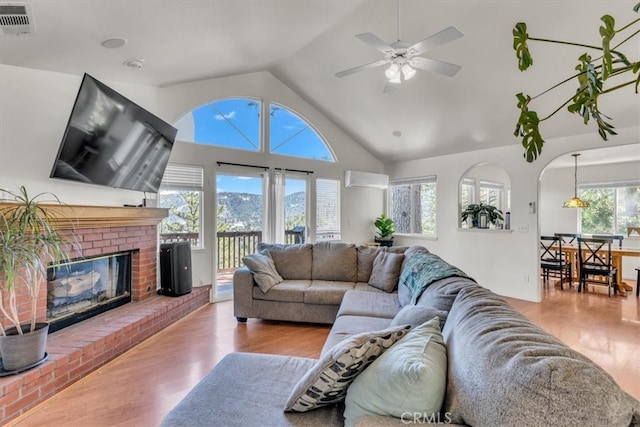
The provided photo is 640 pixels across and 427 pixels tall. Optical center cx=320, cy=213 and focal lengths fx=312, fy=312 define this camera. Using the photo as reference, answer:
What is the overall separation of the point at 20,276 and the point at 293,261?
8.41 ft

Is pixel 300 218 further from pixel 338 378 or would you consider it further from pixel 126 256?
pixel 338 378

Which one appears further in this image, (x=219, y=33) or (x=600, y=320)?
(x=600, y=320)

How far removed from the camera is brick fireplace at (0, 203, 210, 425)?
2062 millimetres

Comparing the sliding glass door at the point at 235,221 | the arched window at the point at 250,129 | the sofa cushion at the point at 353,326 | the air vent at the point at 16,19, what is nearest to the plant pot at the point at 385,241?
the arched window at the point at 250,129

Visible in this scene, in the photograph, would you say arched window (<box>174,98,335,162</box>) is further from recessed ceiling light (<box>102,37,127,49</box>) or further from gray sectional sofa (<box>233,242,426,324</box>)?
gray sectional sofa (<box>233,242,426,324</box>)

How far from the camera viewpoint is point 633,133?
3.84 m

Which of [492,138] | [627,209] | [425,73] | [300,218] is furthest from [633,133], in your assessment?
[300,218]

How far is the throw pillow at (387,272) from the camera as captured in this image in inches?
137

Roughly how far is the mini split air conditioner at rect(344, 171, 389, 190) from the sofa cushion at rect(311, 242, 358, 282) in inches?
86.0

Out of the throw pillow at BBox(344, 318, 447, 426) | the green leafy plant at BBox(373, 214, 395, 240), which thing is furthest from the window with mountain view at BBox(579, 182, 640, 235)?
the throw pillow at BBox(344, 318, 447, 426)

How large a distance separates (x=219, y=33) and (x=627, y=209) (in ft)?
26.4

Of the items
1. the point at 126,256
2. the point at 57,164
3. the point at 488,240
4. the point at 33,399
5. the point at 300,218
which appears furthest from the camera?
the point at 300,218

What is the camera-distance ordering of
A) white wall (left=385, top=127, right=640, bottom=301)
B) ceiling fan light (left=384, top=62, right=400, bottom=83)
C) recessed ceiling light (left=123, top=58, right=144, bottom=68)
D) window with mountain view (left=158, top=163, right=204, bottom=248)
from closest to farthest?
ceiling fan light (left=384, top=62, right=400, bottom=83) < recessed ceiling light (left=123, top=58, right=144, bottom=68) < window with mountain view (left=158, top=163, right=204, bottom=248) < white wall (left=385, top=127, right=640, bottom=301)

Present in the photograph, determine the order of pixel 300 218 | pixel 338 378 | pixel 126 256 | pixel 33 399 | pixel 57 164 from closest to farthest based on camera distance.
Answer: pixel 338 378 → pixel 33 399 → pixel 57 164 → pixel 126 256 → pixel 300 218
